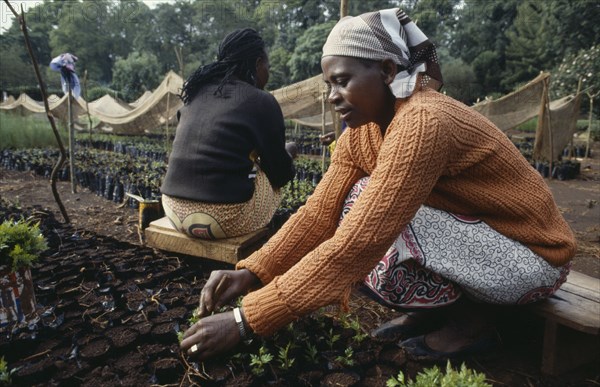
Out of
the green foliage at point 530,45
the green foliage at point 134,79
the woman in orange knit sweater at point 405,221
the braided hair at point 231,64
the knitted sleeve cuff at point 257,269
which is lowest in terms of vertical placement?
the green foliage at point 134,79

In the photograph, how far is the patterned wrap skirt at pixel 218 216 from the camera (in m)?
2.30

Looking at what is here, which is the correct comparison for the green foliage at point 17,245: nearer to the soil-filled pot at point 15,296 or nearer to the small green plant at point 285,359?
the soil-filled pot at point 15,296

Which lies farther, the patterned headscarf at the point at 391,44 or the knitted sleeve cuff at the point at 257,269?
the knitted sleeve cuff at the point at 257,269

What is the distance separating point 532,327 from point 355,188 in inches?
39.2

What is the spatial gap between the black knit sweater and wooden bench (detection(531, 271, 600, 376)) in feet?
5.05

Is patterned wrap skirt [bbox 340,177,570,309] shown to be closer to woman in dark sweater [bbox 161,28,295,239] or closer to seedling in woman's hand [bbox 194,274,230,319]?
seedling in woman's hand [bbox 194,274,230,319]

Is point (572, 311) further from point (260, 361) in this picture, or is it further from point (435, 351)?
point (260, 361)

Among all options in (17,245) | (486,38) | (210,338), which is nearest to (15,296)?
(17,245)

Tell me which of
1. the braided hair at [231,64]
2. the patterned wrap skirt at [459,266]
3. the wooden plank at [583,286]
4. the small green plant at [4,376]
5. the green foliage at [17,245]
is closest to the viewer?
the small green plant at [4,376]

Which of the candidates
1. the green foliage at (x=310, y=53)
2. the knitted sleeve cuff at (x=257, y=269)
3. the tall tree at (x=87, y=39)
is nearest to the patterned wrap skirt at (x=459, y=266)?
the knitted sleeve cuff at (x=257, y=269)

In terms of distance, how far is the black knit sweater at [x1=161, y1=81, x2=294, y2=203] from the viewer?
2.24 meters

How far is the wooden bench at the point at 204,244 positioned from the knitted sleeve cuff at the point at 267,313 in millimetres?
1091

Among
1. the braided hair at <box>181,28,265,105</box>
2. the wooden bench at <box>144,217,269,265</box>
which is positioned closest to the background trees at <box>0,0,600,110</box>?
the braided hair at <box>181,28,265,105</box>

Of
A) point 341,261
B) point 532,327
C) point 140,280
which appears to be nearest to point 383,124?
point 341,261
